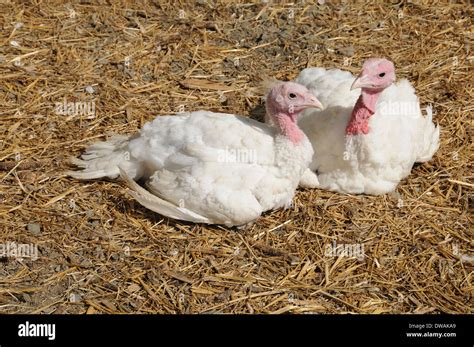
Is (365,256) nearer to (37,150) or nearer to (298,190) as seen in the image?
(298,190)

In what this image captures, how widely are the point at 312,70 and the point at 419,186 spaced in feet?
4.80

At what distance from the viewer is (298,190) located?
5742mm

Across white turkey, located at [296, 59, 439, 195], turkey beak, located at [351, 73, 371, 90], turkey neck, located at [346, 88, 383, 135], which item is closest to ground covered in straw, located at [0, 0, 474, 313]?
white turkey, located at [296, 59, 439, 195]

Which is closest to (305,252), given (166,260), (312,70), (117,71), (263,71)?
(166,260)

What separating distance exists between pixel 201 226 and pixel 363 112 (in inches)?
61.4

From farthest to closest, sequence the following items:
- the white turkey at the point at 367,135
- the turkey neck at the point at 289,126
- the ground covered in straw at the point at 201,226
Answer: the white turkey at the point at 367,135
the turkey neck at the point at 289,126
the ground covered in straw at the point at 201,226

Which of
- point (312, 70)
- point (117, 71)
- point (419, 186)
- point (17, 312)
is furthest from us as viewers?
point (117, 71)

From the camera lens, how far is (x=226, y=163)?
17.1 ft

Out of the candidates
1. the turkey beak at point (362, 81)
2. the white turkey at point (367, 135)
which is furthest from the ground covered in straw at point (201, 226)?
the turkey beak at point (362, 81)

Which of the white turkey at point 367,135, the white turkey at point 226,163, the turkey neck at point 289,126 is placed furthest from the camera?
the white turkey at point 367,135

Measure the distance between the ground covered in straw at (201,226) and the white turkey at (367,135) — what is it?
16 cm

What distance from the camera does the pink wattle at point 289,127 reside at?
5.29 metres

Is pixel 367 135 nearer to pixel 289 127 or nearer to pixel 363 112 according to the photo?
pixel 363 112

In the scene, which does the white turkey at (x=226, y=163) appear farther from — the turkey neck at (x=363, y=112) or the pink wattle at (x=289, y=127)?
the turkey neck at (x=363, y=112)
